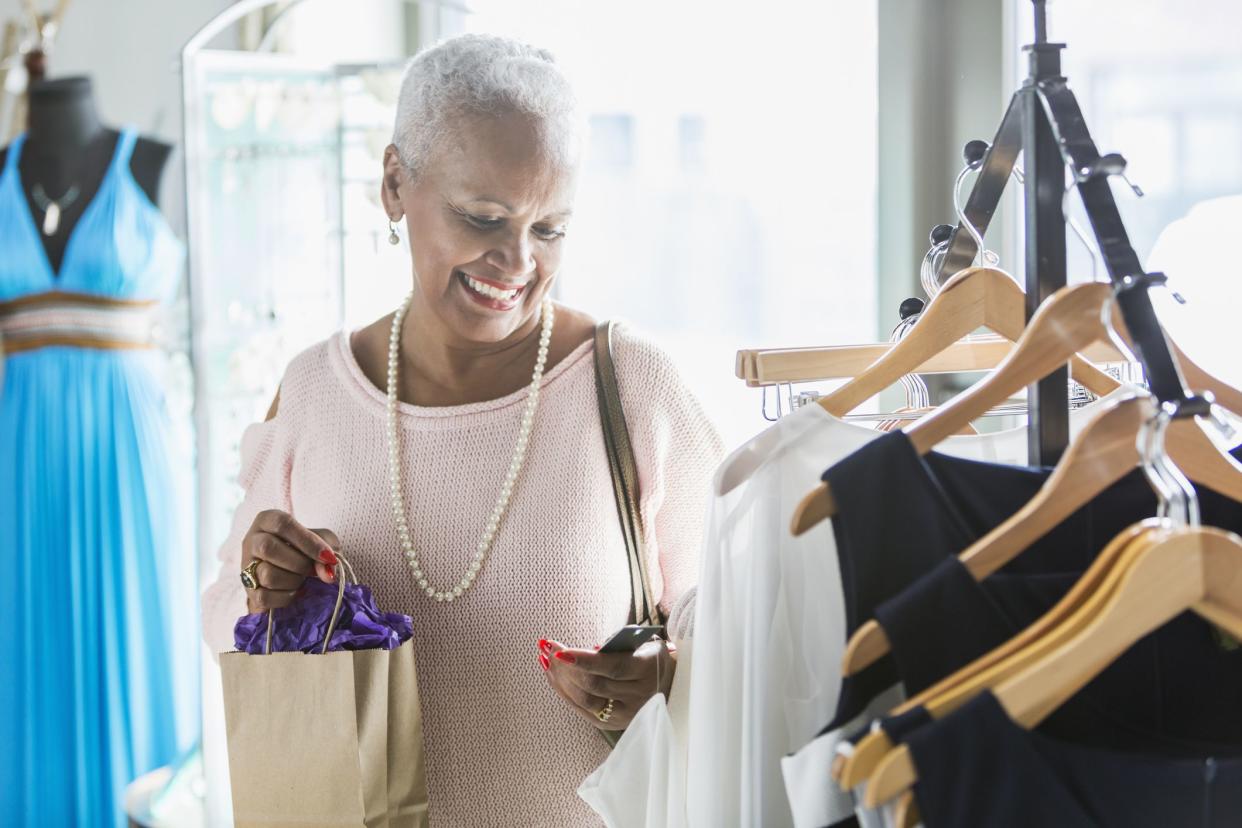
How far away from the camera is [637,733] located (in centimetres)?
95

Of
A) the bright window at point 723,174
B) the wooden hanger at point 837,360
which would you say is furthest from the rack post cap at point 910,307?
the bright window at point 723,174

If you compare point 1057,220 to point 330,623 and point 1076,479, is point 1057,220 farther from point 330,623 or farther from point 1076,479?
point 330,623

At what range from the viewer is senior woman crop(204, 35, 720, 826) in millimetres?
1196

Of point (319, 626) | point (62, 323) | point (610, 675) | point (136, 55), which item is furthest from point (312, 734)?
point (136, 55)

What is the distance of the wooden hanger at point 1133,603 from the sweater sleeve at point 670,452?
638mm

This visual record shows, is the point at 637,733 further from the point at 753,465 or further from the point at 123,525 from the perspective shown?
the point at 123,525

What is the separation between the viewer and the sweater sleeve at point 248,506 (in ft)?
4.39

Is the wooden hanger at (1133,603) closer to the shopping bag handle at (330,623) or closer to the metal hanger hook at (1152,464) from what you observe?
the metal hanger hook at (1152,464)

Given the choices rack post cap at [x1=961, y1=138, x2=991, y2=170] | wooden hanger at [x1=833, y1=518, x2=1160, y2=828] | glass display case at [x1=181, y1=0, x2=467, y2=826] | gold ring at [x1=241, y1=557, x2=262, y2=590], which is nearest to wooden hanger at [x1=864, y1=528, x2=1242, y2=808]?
wooden hanger at [x1=833, y1=518, x2=1160, y2=828]

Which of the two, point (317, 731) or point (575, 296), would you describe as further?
point (575, 296)

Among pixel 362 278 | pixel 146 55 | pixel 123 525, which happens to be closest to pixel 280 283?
pixel 362 278

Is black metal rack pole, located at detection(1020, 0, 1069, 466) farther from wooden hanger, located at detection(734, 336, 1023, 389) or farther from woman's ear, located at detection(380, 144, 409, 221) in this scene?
woman's ear, located at detection(380, 144, 409, 221)

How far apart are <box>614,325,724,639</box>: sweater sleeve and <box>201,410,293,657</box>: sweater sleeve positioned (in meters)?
0.42

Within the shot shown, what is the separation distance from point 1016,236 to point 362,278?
3.78ft
